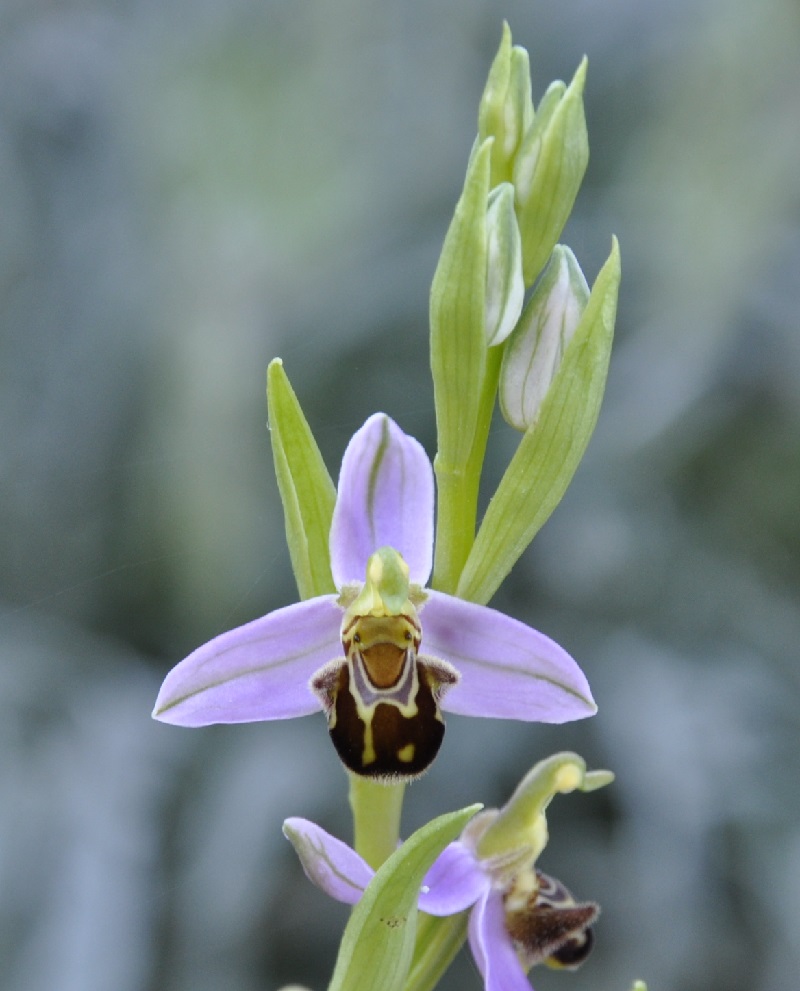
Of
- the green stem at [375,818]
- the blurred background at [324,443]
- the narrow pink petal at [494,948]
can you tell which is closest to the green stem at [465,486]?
the green stem at [375,818]

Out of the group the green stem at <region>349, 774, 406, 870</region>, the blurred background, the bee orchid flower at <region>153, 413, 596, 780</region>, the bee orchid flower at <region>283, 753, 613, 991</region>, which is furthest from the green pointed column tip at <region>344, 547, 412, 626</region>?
the blurred background

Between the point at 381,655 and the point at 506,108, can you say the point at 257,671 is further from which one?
the point at 506,108

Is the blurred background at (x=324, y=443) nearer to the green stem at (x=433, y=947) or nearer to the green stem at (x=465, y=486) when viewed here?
the green stem at (x=433, y=947)

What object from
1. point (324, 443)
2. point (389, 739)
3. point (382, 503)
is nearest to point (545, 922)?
point (389, 739)

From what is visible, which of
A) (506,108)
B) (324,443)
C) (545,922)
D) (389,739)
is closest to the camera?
(389,739)

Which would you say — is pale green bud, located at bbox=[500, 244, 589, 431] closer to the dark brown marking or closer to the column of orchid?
the column of orchid
